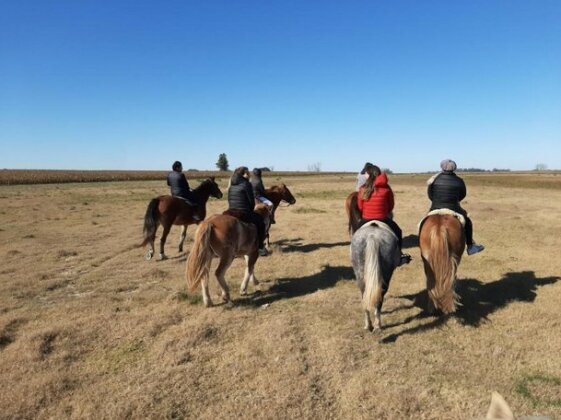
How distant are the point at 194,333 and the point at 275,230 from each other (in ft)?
36.5

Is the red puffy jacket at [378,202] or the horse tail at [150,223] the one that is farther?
the horse tail at [150,223]

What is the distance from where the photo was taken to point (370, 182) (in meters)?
7.18

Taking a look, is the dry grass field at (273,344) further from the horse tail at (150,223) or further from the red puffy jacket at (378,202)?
the red puffy jacket at (378,202)

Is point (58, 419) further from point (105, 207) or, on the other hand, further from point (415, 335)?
point (105, 207)

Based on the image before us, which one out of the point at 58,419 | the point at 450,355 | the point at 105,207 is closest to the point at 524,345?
the point at 450,355

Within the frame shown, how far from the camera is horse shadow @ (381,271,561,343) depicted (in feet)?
23.2

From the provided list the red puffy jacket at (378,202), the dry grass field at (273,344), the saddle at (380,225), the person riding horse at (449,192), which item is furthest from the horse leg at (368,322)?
the person riding horse at (449,192)

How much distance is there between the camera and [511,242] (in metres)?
13.8

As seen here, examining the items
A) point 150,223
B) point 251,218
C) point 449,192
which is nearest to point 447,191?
point 449,192

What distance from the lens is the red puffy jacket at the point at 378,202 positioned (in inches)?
278

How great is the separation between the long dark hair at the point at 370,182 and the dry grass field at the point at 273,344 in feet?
7.60

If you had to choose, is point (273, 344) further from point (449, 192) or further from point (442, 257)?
point (449, 192)

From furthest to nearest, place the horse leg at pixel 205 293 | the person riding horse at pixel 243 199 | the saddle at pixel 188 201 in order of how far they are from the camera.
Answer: the saddle at pixel 188 201 < the person riding horse at pixel 243 199 < the horse leg at pixel 205 293

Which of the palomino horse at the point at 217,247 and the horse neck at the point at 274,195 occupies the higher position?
the horse neck at the point at 274,195
